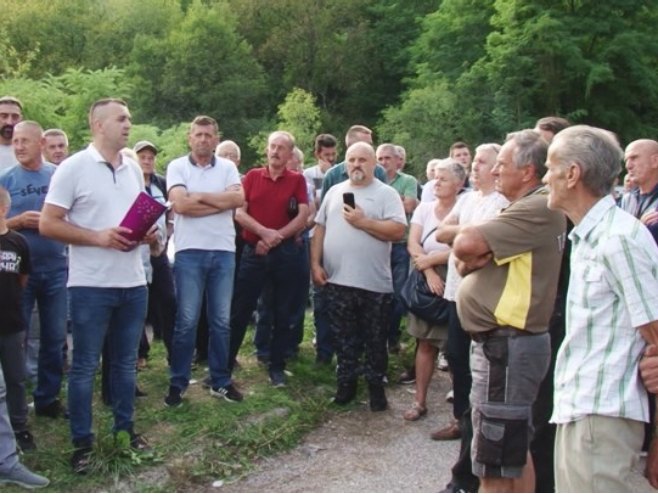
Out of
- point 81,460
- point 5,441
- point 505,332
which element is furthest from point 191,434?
point 505,332

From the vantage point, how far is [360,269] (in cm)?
629

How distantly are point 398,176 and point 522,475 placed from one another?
15.3 feet

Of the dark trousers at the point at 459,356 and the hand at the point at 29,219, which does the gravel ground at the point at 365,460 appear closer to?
the dark trousers at the point at 459,356

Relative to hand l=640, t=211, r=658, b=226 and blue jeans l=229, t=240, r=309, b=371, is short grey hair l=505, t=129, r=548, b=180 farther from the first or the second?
blue jeans l=229, t=240, r=309, b=371

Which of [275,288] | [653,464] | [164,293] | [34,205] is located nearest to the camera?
[653,464]

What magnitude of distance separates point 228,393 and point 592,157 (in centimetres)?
395

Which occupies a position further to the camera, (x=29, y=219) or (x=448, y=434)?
(x=448, y=434)

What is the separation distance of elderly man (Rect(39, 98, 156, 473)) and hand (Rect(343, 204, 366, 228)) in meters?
1.78

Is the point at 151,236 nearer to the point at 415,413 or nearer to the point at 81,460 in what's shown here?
the point at 81,460

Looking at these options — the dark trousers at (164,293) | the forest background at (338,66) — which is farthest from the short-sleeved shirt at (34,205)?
the forest background at (338,66)

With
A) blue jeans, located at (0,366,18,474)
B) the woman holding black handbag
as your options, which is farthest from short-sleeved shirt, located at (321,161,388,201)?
blue jeans, located at (0,366,18,474)

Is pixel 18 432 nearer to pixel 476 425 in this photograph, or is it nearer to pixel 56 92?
pixel 476 425

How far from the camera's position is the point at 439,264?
6023mm

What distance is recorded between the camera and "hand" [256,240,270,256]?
258 inches
